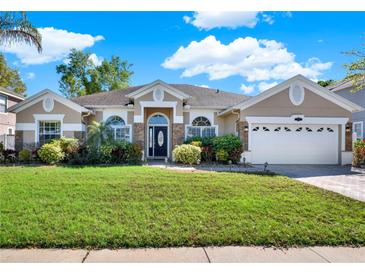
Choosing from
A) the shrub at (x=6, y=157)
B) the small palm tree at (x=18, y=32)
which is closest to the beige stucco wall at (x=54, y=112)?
the shrub at (x=6, y=157)

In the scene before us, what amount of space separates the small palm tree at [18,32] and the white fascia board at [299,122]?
36.5 ft

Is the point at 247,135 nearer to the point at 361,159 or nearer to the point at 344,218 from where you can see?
the point at 361,159

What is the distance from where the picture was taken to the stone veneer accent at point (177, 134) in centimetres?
1761

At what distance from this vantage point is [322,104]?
53.2 feet

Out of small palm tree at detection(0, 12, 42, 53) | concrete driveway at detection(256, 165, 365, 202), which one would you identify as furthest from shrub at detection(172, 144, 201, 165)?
small palm tree at detection(0, 12, 42, 53)

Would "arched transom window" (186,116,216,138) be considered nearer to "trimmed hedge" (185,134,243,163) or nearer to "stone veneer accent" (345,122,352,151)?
"trimmed hedge" (185,134,243,163)

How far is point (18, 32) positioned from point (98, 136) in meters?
6.07

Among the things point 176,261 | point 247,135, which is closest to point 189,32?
point 176,261

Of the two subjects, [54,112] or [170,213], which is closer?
[170,213]

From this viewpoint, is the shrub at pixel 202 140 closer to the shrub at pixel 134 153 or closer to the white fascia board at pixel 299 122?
the white fascia board at pixel 299 122

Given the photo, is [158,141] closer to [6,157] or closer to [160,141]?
[160,141]

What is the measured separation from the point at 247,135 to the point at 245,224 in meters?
10.4

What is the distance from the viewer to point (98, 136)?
15539mm

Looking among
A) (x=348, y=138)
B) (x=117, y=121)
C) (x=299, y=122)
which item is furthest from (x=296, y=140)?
(x=117, y=121)
